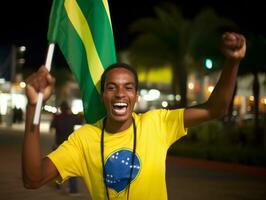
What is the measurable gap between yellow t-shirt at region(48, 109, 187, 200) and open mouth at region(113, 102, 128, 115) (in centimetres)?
14

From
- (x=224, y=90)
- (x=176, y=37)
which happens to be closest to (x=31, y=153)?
(x=224, y=90)

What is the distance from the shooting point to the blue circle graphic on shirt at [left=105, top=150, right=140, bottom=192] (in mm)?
2660

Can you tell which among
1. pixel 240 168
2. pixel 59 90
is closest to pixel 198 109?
pixel 240 168

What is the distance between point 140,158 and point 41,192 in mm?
7037

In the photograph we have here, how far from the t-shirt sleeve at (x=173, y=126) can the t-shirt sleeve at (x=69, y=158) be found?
45 cm

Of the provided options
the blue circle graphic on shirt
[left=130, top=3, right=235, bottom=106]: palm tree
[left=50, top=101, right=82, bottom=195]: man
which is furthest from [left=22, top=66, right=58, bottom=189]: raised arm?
[left=130, top=3, right=235, bottom=106]: palm tree

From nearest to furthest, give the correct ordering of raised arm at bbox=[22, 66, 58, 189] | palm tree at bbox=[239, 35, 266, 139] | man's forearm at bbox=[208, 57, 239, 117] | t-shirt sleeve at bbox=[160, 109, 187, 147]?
raised arm at bbox=[22, 66, 58, 189] < man's forearm at bbox=[208, 57, 239, 117] < t-shirt sleeve at bbox=[160, 109, 187, 147] < palm tree at bbox=[239, 35, 266, 139]

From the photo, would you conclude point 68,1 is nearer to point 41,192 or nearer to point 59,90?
point 41,192

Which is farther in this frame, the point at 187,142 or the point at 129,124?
the point at 187,142

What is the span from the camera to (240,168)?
44.9 feet

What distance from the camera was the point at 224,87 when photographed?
2596 mm

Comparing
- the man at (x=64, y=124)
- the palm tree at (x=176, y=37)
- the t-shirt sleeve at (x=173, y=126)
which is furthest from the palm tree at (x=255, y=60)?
the t-shirt sleeve at (x=173, y=126)

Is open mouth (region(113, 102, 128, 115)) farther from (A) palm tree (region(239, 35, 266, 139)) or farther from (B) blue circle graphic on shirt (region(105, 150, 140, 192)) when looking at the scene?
(A) palm tree (region(239, 35, 266, 139))

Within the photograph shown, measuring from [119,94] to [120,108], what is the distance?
7 cm
